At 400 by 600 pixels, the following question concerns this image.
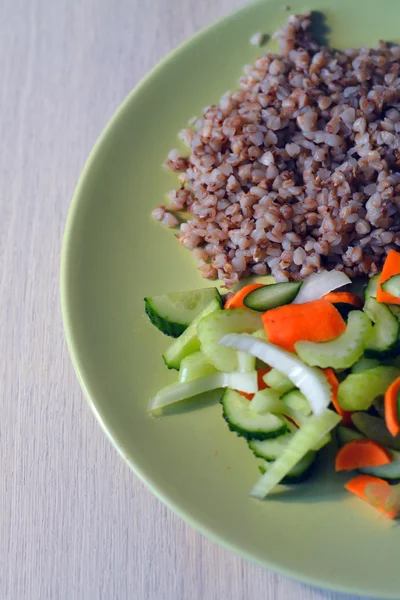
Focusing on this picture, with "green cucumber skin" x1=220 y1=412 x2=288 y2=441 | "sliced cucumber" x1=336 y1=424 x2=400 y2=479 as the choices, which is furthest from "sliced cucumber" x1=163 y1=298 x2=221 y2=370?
"sliced cucumber" x1=336 y1=424 x2=400 y2=479

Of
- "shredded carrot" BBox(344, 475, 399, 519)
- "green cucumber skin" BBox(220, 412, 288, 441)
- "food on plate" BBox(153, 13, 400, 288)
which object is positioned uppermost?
"food on plate" BBox(153, 13, 400, 288)

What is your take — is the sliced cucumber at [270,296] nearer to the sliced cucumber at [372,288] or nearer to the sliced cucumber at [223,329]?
the sliced cucumber at [223,329]

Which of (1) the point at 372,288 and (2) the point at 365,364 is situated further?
(1) the point at 372,288

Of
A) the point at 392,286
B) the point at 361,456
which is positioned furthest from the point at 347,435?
the point at 392,286

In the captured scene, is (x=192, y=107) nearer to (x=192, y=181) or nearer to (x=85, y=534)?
(x=192, y=181)

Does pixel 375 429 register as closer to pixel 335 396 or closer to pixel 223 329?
pixel 335 396

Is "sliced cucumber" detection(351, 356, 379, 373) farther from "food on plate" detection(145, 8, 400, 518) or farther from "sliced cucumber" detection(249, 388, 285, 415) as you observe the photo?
"sliced cucumber" detection(249, 388, 285, 415)
